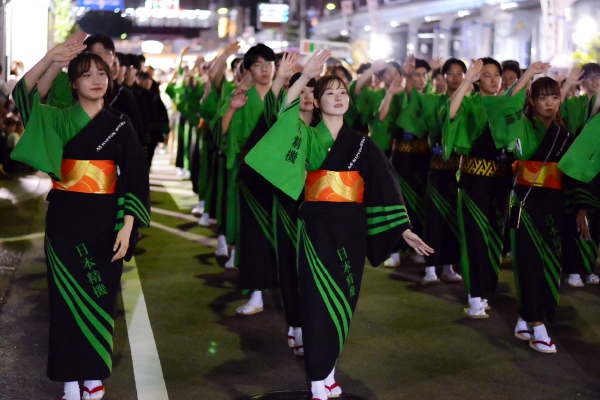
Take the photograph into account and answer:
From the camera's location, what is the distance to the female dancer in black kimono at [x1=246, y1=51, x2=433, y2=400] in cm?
357

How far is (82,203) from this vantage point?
3.46 metres

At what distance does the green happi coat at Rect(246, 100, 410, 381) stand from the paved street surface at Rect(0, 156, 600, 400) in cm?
47

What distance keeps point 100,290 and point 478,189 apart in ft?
9.41

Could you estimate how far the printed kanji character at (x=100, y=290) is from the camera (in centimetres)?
355

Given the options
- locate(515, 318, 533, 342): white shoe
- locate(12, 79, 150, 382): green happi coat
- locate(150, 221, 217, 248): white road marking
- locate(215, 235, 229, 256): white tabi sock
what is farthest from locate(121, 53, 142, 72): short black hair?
locate(515, 318, 533, 342): white shoe

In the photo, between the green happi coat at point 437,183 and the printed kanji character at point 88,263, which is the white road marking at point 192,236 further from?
the printed kanji character at point 88,263

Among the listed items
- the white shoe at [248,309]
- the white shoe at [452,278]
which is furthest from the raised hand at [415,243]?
the white shoe at [452,278]

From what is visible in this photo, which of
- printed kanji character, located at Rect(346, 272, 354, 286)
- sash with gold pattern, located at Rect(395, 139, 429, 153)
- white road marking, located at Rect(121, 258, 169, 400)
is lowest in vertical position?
white road marking, located at Rect(121, 258, 169, 400)

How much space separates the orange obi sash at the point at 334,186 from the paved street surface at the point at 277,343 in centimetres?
107

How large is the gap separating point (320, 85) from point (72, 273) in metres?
1.56

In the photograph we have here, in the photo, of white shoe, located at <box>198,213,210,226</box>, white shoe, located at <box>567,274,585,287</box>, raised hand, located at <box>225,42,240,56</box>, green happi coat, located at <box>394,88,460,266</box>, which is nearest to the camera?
raised hand, located at <box>225,42,240,56</box>

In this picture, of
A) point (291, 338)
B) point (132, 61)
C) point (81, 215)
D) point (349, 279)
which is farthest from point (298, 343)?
point (132, 61)

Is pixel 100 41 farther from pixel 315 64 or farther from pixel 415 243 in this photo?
pixel 415 243

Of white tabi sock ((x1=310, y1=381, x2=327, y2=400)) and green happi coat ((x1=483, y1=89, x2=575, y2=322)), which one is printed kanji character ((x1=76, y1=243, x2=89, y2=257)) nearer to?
white tabi sock ((x1=310, y1=381, x2=327, y2=400))
